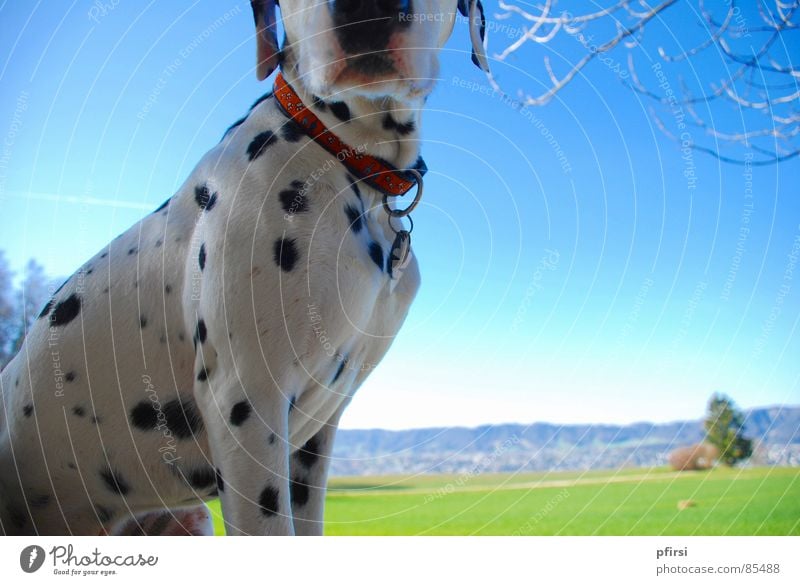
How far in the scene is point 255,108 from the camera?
1.67m

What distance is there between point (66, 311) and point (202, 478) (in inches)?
19.8

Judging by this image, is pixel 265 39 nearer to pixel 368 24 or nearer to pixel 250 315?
pixel 368 24

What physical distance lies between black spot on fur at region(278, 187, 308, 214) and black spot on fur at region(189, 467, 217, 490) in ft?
1.98

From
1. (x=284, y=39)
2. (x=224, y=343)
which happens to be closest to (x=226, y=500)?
(x=224, y=343)

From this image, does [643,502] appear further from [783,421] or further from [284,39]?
[284,39]

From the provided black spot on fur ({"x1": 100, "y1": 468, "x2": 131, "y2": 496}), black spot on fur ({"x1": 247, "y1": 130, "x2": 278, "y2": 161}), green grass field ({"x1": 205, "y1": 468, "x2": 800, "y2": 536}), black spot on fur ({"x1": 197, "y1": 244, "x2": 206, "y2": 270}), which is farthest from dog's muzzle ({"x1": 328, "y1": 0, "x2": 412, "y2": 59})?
green grass field ({"x1": 205, "y1": 468, "x2": 800, "y2": 536})

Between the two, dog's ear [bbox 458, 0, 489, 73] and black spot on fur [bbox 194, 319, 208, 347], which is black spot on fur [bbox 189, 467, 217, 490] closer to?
black spot on fur [bbox 194, 319, 208, 347]

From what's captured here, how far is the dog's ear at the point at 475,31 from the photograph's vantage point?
1791 mm

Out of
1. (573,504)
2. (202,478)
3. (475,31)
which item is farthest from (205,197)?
(573,504)

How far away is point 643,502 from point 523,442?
598mm

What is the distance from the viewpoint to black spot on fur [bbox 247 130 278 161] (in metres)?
1.54

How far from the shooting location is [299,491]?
1.70 m

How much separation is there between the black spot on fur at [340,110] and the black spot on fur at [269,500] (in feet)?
2.52

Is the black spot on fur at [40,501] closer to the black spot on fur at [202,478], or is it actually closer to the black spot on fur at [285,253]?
the black spot on fur at [202,478]
